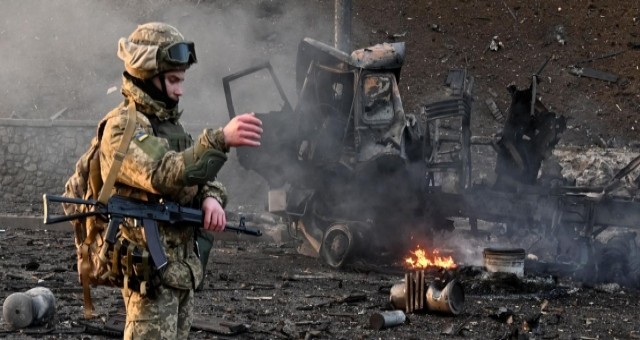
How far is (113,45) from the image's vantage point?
24.4 metres

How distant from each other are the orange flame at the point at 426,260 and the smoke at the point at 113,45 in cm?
908

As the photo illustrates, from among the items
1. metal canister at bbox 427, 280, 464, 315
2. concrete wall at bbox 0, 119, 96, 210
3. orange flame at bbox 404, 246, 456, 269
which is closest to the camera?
metal canister at bbox 427, 280, 464, 315

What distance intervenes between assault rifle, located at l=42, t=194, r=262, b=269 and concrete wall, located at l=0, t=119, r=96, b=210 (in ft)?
49.1

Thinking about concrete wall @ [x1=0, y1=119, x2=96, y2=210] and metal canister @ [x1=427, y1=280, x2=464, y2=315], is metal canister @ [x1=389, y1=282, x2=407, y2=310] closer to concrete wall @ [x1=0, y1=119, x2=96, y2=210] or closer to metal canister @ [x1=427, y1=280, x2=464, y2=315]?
metal canister @ [x1=427, y1=280, x2=464, y2=315]

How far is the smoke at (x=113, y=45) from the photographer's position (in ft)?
72.9

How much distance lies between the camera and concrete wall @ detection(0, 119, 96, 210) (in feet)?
63.2

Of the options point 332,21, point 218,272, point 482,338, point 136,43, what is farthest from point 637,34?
point 136,43

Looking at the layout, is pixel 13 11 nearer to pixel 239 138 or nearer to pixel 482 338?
pixel 482 338

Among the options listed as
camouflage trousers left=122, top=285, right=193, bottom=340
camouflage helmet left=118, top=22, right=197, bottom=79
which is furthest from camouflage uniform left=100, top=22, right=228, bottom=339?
camouflage helmet left=118, top=22, right=197, bottom=79

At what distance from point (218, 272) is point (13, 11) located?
55.1 feet

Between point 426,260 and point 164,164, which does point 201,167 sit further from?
point 426,260

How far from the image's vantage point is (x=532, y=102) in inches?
472

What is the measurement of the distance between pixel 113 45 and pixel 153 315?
2062 cm

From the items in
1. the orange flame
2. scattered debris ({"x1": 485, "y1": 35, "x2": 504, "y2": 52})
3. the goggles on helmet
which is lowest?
the orange flame
